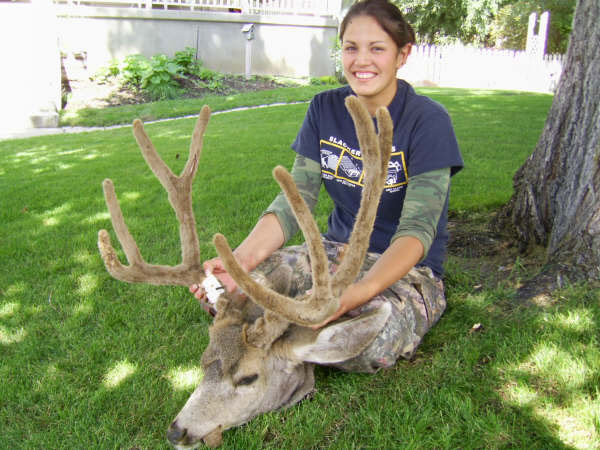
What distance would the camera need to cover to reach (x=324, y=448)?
2354 millimetres

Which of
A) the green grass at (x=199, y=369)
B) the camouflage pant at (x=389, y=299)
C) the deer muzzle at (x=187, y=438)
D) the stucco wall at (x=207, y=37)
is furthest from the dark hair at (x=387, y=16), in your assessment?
the stucco wall at (x=207, y=37)

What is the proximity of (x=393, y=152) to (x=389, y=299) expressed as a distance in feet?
2.64

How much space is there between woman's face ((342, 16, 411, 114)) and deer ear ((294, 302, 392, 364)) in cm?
125

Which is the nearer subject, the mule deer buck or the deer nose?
the mule deer buck

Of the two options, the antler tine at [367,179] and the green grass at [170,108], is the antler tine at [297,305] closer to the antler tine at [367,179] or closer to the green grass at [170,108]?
the antler tine at [367,179]

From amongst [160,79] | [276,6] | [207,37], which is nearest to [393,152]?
[160,79]

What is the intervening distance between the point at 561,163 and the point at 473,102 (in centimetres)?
924

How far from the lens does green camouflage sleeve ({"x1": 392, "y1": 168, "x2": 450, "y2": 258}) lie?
2598 mm

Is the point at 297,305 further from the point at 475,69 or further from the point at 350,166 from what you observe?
the point at 475,69

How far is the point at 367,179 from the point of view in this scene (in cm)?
214

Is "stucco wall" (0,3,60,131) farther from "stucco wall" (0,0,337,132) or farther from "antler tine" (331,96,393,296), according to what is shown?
"antler tine" (331,96,393,296)

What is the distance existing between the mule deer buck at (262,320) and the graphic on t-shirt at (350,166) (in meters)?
0.80

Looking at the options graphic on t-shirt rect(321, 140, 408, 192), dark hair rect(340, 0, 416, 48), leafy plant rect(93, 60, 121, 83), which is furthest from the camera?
leafy plant rect(93, 60, 121, 83)

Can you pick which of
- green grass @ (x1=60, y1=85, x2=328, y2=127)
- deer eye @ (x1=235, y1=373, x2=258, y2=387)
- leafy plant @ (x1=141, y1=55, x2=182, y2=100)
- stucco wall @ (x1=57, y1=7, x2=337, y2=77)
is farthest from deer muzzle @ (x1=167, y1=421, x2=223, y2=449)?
stucco wall @ (x1=57, y1=7, x2=337, y2=77)
